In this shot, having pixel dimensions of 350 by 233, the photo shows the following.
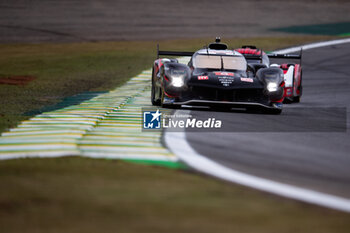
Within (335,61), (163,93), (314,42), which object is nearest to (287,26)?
(314,42)

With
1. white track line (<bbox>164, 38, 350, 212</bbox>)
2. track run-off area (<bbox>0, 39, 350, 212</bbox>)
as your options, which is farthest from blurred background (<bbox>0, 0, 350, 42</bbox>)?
white track line (<bbox>164, 38, 350, 212</bbox>)

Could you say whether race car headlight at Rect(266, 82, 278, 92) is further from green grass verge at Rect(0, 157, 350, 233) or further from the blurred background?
the blurred background

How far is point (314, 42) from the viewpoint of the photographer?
25234 mm

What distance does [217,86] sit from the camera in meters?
10.4

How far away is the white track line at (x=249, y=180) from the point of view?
5.43 meters

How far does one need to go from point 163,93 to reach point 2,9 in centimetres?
2796

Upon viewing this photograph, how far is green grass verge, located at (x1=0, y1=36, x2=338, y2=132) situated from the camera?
13672 mm

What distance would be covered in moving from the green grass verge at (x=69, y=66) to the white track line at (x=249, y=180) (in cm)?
335

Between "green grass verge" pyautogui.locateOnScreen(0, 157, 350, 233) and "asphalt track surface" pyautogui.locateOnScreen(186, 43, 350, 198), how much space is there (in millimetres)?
789

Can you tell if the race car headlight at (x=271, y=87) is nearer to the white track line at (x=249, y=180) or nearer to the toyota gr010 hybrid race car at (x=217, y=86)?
the toyota gr010 hybrid race car at (x=217, y=86)

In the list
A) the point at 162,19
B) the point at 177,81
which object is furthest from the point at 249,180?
the point at 162,19

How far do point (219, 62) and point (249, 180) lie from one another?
6.04m

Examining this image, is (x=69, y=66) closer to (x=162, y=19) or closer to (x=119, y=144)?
(x=119, y=144)

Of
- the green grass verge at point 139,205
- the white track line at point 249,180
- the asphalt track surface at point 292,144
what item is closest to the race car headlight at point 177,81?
the asphalt track surface at point 292,144
